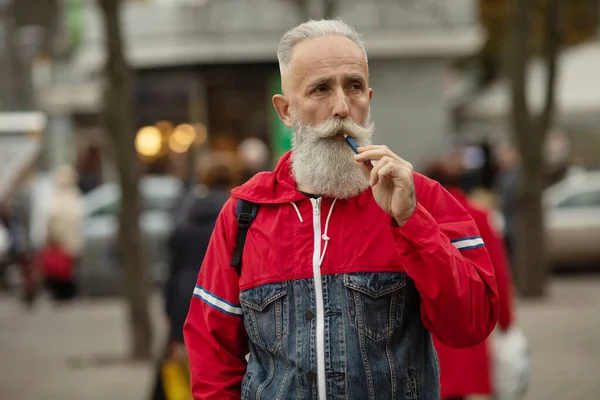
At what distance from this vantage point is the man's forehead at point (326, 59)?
332 centimetres

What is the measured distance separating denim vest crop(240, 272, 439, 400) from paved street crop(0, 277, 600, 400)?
6349 mm

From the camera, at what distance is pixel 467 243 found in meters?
3.27

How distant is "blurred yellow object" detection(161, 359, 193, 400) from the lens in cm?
720

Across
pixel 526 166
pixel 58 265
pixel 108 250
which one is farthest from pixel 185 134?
pixel 526 166

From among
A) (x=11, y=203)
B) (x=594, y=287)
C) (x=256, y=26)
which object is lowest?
(x=594, y=287)

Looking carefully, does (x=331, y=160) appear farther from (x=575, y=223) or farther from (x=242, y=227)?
(x=575, y=223)

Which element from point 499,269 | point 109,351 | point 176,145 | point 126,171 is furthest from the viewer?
point 176,145

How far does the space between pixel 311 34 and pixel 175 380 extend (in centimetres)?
419

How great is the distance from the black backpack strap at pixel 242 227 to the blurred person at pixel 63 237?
14257mm

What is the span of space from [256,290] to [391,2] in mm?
22467

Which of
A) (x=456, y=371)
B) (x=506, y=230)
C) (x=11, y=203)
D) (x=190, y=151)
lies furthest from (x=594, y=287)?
(x=190, y=151)

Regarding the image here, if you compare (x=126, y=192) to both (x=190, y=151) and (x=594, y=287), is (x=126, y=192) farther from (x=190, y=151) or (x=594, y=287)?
(x=190, y=151)

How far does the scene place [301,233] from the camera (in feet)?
10.8

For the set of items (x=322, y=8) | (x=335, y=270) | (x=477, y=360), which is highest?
(x=322, y=8)
